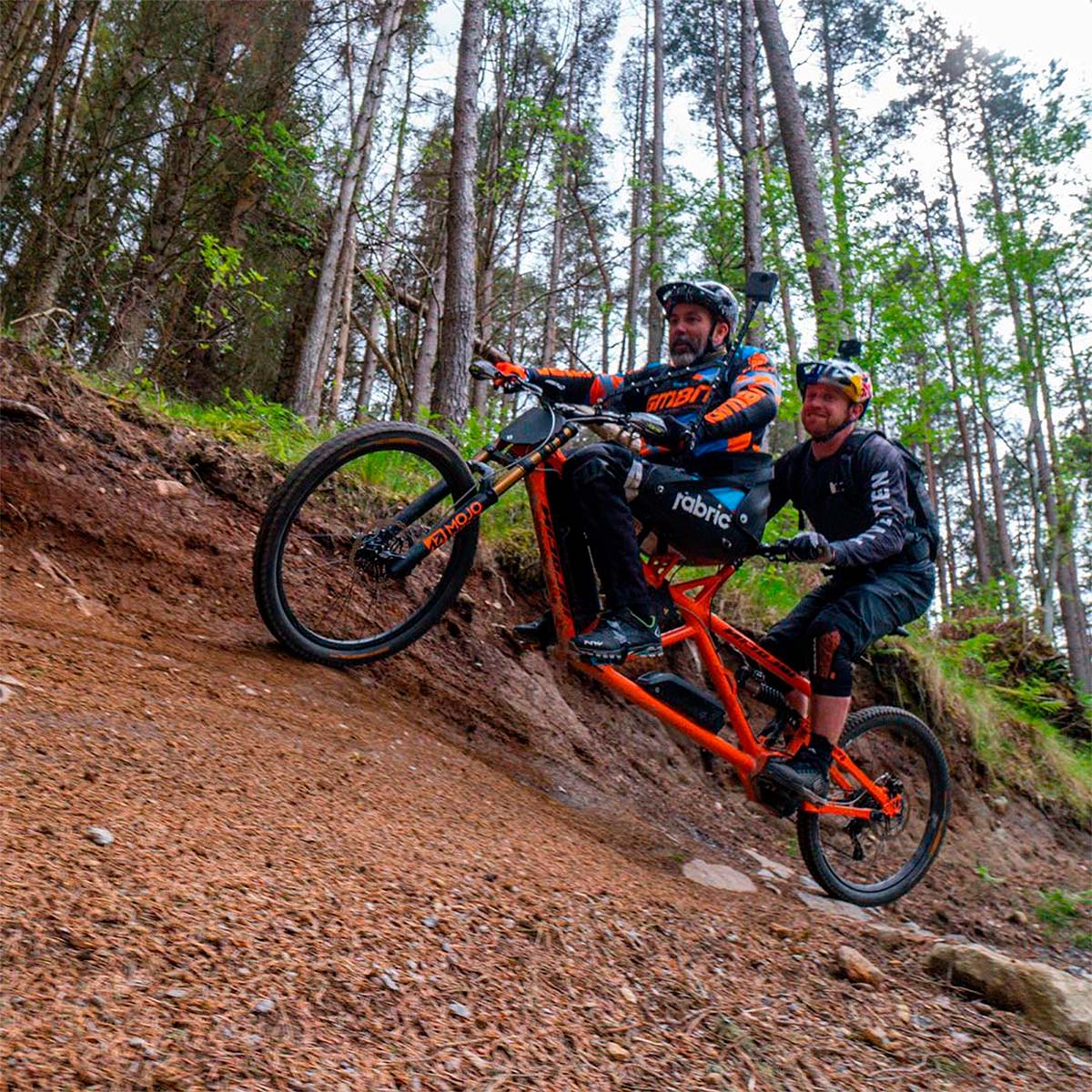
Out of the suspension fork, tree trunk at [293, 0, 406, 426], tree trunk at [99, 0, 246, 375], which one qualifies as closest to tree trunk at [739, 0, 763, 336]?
tree trunk at [293, 0, 406, 426]

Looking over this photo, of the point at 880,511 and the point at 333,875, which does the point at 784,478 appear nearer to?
the point at 880,511

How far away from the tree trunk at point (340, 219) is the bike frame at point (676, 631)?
6.70 metres

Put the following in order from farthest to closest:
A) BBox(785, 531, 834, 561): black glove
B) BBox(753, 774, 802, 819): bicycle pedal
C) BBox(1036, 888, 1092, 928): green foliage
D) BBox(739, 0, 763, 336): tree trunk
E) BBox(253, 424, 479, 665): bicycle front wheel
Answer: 1. BBox(739, 0, 763, 336): tree trunk
2. BBox(1036, 888, 1092, 928): green foliage
3. BBox(753, 774, 802, 819): bicycle pedal
4. BBox(785, 531, 834, 561): black glove
5. BBox(253, 424, 479, 665): bicycle front wheel

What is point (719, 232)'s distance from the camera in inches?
627

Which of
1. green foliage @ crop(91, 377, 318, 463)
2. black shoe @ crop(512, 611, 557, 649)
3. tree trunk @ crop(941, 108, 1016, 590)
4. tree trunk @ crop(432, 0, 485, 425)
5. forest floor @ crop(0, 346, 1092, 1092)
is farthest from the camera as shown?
tree trunk @ crop(941, 108, 1016, 590)

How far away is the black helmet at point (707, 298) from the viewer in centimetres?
403

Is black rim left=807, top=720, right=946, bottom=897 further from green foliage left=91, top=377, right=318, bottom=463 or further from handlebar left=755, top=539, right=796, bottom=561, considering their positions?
green foliage left=91, top=377, right=318, bottom=463

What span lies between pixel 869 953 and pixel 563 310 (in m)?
23.2

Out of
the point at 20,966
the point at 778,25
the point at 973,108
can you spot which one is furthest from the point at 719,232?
the point at 20,966

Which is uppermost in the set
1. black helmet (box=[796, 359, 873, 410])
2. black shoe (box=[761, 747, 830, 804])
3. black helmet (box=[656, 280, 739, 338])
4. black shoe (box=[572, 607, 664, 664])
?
black helmet (box=[656, 280, 739, 338])

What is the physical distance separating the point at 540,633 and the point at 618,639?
468 millimetres

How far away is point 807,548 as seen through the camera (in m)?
3.45

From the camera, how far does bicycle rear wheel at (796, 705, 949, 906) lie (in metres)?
4.27

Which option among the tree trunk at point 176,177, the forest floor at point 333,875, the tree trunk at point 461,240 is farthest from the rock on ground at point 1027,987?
the tree trunk at point 176,177
